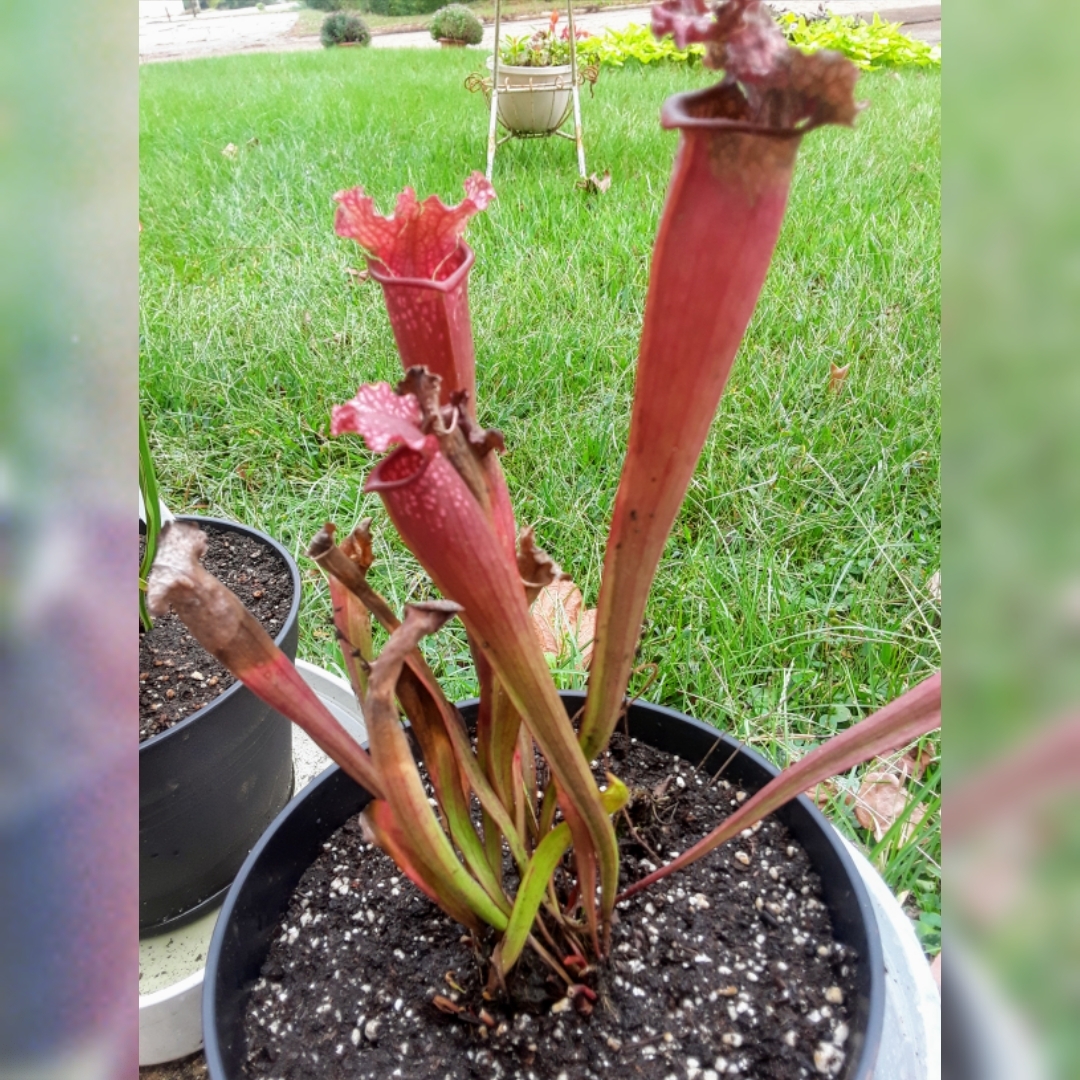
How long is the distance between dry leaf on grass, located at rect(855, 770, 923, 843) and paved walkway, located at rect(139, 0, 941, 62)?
15.9 feet

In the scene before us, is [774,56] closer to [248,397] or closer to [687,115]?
[687,115]

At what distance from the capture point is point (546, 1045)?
508mm

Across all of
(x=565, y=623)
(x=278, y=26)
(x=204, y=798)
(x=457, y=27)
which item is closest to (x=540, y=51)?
(x=565, y=623)

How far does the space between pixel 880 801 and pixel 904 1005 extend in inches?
15.7

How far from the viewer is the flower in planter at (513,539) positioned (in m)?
0.27

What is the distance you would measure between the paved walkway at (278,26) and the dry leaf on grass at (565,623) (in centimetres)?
459

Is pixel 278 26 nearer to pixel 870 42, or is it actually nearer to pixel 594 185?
pixel 870 42

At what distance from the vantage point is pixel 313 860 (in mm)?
645

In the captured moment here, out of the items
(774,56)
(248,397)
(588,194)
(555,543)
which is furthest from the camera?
(588,194)
